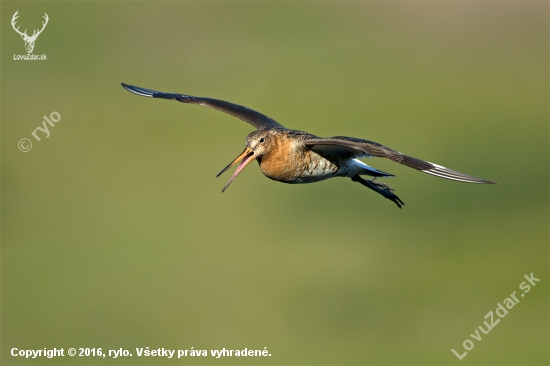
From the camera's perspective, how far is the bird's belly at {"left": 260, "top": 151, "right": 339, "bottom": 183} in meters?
10.4

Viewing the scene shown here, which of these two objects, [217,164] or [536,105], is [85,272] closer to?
[217,164]

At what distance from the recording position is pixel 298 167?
10.6m

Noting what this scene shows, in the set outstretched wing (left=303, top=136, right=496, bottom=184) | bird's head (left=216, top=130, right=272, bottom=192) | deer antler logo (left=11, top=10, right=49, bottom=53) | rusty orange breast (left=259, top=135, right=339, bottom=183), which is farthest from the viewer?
deer antler logo (left=11, top=10, right=49, bottom=53)

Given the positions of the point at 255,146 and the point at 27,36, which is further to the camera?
the point at 27,36

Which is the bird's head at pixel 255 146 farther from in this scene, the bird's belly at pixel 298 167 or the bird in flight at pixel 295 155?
the bird's belly at pixel 298 167

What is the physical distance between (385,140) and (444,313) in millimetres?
11390

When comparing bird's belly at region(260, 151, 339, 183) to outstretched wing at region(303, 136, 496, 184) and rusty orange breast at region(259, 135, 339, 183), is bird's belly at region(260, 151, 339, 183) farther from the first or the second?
outstretched wing at region(303, 136, 496, 184)

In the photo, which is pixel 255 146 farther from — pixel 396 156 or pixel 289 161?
pixel 396 156

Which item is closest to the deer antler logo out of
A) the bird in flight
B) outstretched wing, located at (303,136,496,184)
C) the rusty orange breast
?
the bird in flight

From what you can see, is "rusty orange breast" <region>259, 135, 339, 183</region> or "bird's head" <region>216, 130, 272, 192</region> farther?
"rusty orange breast" <region>259, 135, 339, 183</region>

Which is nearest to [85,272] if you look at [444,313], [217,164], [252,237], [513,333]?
[252,237]

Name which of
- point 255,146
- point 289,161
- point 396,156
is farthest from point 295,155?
point 396,156

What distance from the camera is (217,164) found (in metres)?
33.0

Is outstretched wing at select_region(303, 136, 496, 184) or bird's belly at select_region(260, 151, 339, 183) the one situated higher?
bird's belly at select_region(260, 151, 339, 183)
